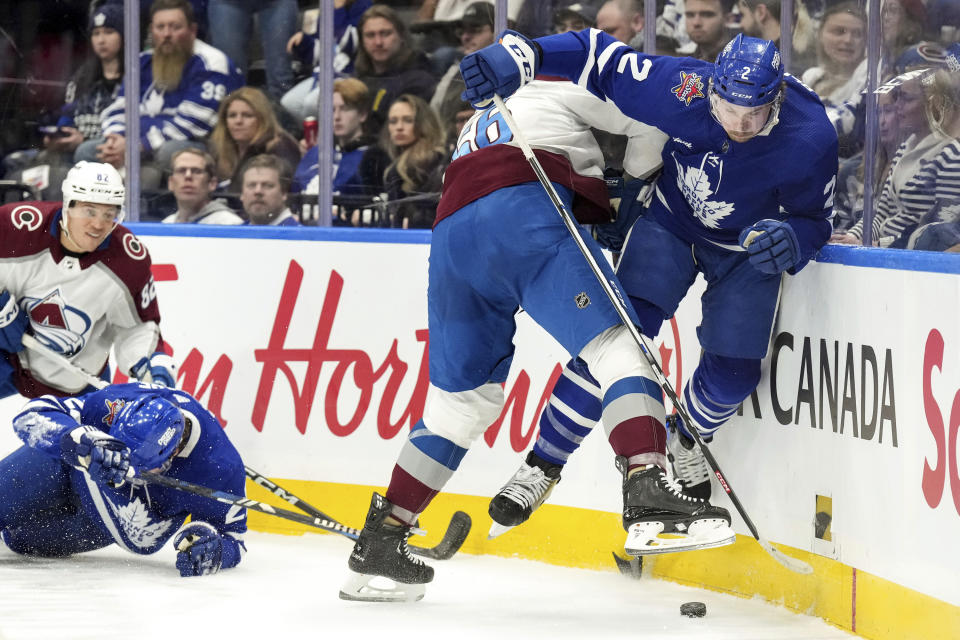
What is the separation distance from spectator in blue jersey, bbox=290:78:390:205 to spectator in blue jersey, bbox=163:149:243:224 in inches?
10.4

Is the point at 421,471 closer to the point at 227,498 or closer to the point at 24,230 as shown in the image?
the point at 227,498

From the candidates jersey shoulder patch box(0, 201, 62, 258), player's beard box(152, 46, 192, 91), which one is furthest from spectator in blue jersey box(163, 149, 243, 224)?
jersey shoulder patch box(0, 201, 62, 258)

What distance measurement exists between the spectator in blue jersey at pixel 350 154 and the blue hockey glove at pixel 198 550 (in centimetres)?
153

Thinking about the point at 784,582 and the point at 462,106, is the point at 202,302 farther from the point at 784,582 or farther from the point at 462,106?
the point at 784,582

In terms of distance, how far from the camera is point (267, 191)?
14.8ft

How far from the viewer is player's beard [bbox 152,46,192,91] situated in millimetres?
4621

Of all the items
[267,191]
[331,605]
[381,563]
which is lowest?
[331,605]

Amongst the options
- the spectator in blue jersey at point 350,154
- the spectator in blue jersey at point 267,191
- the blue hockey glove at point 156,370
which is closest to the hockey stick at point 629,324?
the blue hockey glove at point 156,370

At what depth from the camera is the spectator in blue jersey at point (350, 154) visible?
4.47 metres

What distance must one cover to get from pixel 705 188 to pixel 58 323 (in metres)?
1.84

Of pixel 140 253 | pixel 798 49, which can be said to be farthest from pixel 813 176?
pixel 140 253

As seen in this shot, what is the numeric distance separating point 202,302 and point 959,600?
2.31m

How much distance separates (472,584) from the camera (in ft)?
10.4

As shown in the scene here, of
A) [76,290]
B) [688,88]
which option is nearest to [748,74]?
[688,88]
